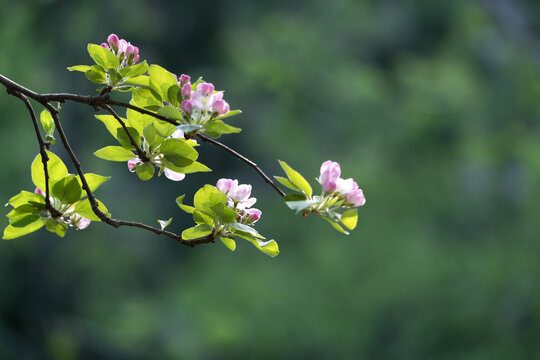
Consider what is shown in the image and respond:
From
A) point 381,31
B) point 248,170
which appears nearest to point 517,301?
point 248,170

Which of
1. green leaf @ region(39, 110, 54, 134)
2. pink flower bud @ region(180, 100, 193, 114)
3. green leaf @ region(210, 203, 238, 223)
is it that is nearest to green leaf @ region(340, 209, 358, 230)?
green leaf @ region(210, 203, 238, 223)

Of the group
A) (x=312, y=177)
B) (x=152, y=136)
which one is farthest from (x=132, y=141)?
(x=312, y=177)

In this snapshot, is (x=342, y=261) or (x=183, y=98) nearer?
(x=183, y=98)

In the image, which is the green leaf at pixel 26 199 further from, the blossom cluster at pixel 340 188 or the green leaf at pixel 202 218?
the blossom cluster at pixel 340 188

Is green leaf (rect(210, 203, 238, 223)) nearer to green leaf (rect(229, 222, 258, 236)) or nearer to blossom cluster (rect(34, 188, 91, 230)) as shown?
green leaf (rect(229, 222, 258, 236))

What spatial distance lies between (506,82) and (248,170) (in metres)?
3.34

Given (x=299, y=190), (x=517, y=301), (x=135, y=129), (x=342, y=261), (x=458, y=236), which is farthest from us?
(x=458, y=236)

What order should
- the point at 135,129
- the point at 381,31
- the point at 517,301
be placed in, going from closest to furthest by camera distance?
the point at 135,129
the point at 517,301
the point at 381,31

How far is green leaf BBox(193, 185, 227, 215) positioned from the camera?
104cm

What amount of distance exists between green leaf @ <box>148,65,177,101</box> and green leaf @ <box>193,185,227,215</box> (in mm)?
154

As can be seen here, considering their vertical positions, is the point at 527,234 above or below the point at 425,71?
below

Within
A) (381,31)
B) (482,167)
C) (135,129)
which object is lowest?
(482,167)

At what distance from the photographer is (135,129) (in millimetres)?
1118

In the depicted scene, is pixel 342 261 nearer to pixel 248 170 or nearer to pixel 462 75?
Answer: pixel 248 170
